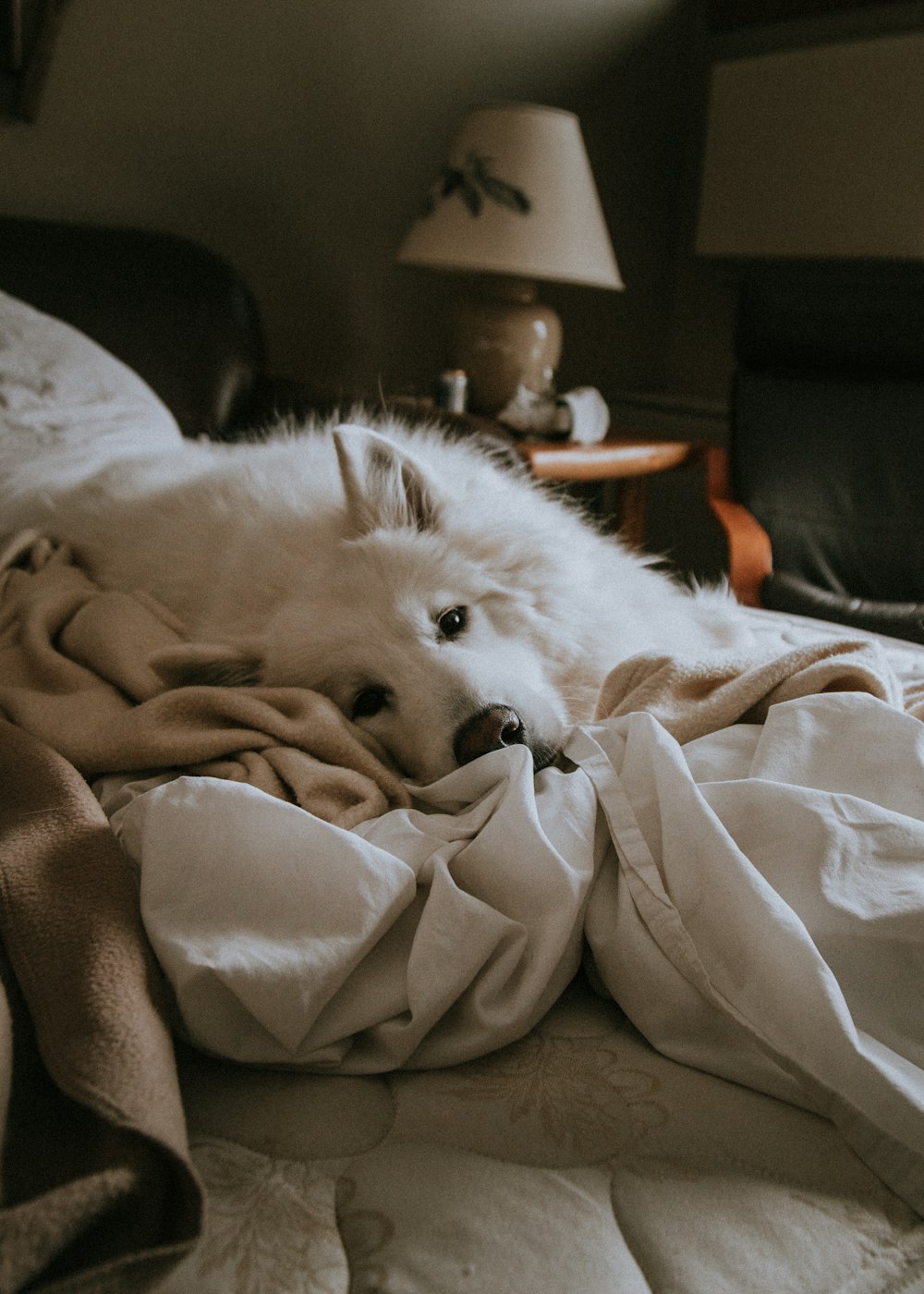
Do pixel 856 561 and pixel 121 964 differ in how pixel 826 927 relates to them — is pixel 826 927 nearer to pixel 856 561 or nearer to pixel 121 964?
pixel 121 964

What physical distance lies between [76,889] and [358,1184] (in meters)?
0.31

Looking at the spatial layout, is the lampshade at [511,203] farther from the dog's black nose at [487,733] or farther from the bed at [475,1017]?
the bed at [475,1017]

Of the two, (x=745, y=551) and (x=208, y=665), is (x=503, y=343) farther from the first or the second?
(x=208, y=665)

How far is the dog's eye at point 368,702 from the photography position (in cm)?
126

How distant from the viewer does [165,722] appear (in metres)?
1.04

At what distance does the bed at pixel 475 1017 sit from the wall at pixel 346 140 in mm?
2131

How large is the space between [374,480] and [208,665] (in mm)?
366

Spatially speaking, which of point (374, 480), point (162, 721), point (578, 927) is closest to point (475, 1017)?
point (578, 927)

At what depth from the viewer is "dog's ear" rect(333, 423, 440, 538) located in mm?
1348

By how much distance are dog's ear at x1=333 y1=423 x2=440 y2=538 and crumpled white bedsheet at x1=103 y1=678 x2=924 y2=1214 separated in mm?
594

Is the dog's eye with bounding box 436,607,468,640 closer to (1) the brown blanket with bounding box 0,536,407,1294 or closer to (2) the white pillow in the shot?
(1) the brown blanket with bounding box 0,536,407,1294

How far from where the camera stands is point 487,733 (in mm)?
1103

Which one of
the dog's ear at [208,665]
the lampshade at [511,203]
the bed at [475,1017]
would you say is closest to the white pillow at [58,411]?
the dog's ear at [208,665]

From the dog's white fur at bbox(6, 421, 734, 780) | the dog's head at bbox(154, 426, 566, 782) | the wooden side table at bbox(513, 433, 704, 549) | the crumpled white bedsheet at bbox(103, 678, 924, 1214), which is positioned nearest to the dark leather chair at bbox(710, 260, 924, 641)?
the wooden side table at bbox(513, 433, 704, 549)
